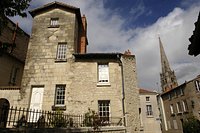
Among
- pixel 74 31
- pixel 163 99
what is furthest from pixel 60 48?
pixel 163 99

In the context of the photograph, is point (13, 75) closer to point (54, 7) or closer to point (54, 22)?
point (54, 22)

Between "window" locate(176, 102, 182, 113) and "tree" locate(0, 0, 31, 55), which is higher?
"tree" locate(0, 0, 31, 55)

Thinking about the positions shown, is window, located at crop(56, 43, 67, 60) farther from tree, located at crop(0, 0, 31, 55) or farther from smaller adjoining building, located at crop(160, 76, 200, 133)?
smaller adjoining building, located at crop(160, 76, 200, 133)

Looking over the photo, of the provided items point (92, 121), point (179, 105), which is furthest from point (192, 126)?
point (92, 121)

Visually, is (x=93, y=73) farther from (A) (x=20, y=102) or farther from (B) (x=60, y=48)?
(A) (x=20, y=102)

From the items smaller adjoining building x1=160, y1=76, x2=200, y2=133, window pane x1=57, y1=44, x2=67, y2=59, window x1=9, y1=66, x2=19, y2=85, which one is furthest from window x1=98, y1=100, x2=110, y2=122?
smaller adjoining building x1=160, y1=76, x2=200, y2=133

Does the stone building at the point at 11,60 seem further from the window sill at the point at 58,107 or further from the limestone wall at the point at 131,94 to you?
the limestone wall at the point at 131,94

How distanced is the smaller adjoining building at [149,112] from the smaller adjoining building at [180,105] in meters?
2.98

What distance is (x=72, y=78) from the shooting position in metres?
13.4

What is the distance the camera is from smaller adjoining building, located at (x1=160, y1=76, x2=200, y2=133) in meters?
28.5

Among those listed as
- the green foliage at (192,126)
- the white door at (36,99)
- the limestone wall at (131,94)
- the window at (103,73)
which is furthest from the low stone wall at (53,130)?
the green foliage at (192,126)

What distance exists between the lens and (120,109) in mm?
12586

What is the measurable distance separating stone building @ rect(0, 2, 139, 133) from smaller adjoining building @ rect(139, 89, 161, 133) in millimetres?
22802

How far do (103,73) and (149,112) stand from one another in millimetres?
26798
